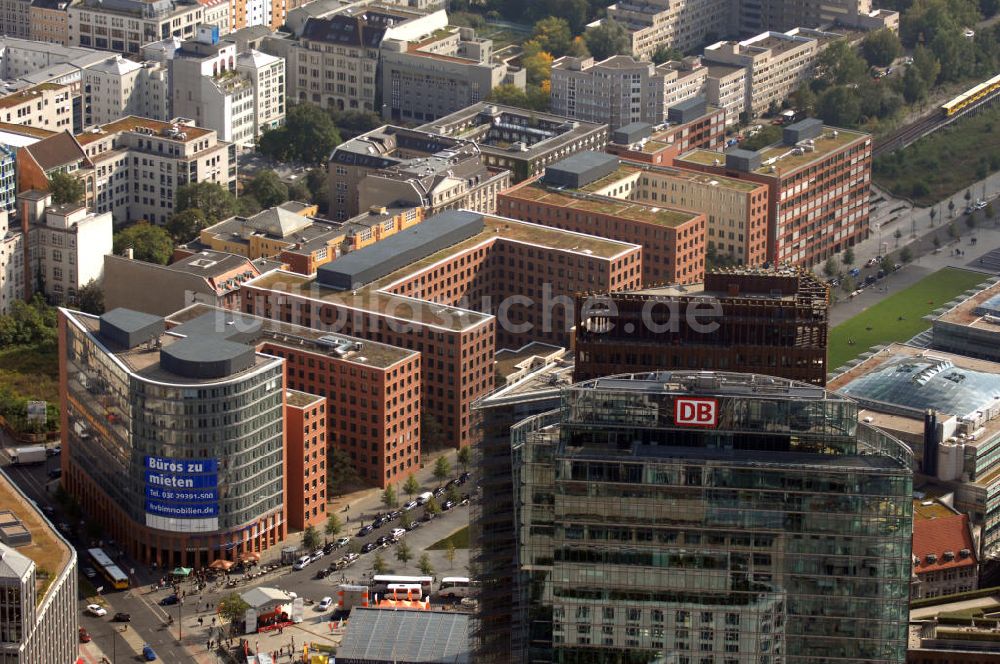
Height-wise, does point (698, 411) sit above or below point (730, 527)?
above

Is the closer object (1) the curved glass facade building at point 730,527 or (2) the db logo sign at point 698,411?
(1) the curved glass facade building at point 730,527

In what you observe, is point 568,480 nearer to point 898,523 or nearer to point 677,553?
point 677,553

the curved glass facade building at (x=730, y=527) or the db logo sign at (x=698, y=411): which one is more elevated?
the db logo sign at (x=698, y=411)

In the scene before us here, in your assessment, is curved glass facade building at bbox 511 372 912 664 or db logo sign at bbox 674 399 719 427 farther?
db logo sign at bbox 674 399 719 427

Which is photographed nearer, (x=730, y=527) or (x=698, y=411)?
(x=730, y=527)

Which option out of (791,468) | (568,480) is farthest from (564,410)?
(791,468)
